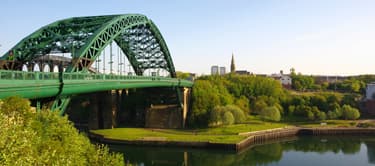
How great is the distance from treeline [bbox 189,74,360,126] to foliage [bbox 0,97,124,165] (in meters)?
45.4

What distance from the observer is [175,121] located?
73312mm

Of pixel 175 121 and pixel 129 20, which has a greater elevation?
pixel 129 20

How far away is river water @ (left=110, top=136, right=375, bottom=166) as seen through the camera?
4831cm

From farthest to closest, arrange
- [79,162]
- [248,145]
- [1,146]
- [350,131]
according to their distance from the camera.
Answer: [350,131]
[248,145]
[79,162]
[1,146]

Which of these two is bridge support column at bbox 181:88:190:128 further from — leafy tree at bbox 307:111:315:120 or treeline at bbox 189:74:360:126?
leafy tree at bbox 307:111:315:120

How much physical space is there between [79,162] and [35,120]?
14.2 ft

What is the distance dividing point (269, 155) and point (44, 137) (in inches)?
1500

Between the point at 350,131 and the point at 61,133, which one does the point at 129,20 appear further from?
the point at 350,131

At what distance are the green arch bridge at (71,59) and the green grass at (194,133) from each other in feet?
29.1

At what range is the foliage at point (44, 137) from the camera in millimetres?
13553

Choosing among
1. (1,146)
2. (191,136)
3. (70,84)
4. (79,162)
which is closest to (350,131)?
(191,136)

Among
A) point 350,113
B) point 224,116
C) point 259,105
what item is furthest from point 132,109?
point 350,113

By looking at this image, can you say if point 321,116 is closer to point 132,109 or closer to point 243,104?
point 243,104

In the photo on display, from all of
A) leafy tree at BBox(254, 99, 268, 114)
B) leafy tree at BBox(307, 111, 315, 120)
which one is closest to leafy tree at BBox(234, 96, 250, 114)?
leafy tree at BBox(254, 99, 268, 114)
